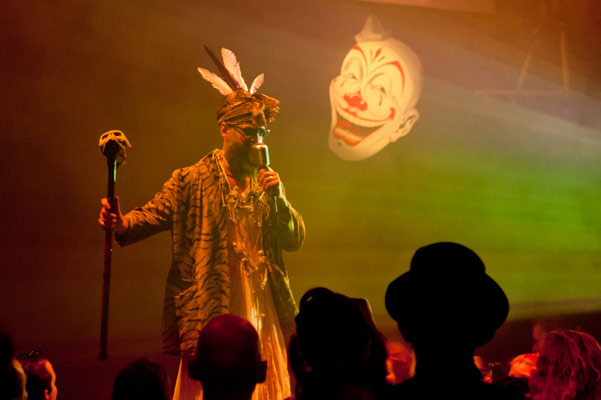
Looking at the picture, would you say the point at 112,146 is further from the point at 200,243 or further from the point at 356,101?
the point at 356,101

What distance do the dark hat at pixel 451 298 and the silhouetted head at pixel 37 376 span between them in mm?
1637

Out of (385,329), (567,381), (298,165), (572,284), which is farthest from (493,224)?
(567,381)

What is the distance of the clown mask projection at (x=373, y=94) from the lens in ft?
17.1

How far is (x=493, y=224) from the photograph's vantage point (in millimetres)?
5625

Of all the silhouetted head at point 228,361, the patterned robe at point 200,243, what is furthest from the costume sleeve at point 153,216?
the silhouetted head at point 228,361

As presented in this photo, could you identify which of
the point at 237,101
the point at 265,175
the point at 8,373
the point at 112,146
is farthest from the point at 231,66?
A: the point at 8,373

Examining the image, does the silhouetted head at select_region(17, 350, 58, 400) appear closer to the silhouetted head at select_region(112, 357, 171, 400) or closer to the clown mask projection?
the silhouetted head at select_region(112, 357, 171, 400)

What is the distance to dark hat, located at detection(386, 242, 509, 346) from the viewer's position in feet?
4.19

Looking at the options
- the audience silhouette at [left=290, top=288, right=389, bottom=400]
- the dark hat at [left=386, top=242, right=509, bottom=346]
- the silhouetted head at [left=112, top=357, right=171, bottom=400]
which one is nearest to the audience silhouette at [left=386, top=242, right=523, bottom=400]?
the dark hat at [left=386, top=242, right=509, bottom=346]

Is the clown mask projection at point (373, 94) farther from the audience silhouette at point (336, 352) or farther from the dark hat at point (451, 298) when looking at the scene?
the dark hat at point (451, 298)

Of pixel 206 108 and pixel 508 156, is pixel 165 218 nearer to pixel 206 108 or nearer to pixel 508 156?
pixel 206 108

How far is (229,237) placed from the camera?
3213 mm

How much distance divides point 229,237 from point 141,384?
5.20 ft

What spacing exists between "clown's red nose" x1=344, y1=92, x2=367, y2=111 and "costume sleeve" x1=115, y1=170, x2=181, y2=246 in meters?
2.45
